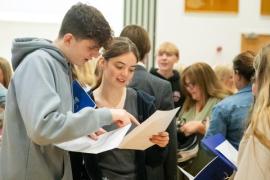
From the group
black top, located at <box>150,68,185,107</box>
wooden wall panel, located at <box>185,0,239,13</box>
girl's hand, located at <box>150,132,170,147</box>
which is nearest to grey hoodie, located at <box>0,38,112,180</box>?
girl's hand, located at <box>150,132,170,147</box>

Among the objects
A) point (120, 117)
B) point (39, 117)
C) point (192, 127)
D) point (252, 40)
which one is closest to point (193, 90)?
point (192, 127)

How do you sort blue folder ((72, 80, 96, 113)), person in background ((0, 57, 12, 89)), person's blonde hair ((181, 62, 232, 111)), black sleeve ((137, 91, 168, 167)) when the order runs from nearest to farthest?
blue folder ((72, 80, 96, 113))
black sleeve ((137, 91, 168, 167))
person's blonde hair ((181, 62, 232, 111))
person in background ((0, 57, 12, 89))

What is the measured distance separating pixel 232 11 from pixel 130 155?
4686mm

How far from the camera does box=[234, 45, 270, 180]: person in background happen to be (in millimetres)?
1461

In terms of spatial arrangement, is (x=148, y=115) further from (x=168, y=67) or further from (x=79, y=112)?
(x=168, y=67)

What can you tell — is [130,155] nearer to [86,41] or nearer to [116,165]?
[116,165]

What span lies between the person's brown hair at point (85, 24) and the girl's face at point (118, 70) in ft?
1.73

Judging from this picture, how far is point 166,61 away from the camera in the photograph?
4.21 metres

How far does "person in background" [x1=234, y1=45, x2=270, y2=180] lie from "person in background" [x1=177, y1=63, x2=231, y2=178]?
1556mm

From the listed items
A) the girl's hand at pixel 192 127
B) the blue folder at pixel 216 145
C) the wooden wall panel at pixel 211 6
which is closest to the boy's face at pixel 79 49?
the blue folder at pixel 216 145

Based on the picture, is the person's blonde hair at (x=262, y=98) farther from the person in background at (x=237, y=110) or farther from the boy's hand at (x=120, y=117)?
the person in background at (x=237, y=110)

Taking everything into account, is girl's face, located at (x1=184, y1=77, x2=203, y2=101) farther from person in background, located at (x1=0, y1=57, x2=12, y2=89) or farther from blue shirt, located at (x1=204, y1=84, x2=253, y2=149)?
person in background, located at (x1=0, y1=57, x2=12, y2=89)

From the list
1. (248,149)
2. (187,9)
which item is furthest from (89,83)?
(187,9)

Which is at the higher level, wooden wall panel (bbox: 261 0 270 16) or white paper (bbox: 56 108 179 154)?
wooden wall panel (bbox: 261 0 270 16)
